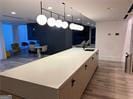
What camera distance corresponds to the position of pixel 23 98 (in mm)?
1604

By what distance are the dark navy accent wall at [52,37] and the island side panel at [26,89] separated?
6.77m

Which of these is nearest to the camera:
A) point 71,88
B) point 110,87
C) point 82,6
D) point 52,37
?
point 71,88

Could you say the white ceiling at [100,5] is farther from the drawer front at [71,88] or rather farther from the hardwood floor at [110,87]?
the hardwood floor at [110,87]

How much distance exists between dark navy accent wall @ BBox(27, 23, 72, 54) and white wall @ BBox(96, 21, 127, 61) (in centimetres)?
252

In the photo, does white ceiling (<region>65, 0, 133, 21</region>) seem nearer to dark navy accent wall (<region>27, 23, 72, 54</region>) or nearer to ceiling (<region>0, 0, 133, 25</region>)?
ceiling (<region>0, 0, 133, 25</region>)

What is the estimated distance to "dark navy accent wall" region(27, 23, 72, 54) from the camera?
27.8 feet

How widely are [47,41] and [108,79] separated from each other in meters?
6.01

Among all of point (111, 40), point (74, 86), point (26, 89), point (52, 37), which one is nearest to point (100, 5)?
point (74, 86)

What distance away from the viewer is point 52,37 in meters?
8.72

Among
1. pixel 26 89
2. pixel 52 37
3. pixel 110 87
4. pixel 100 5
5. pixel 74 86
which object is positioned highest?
pixel 100 5

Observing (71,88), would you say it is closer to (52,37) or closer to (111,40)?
(111,40)

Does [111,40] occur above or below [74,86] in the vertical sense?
above

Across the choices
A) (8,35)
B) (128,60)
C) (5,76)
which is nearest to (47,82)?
(5,76)

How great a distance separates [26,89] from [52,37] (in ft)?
24.0
